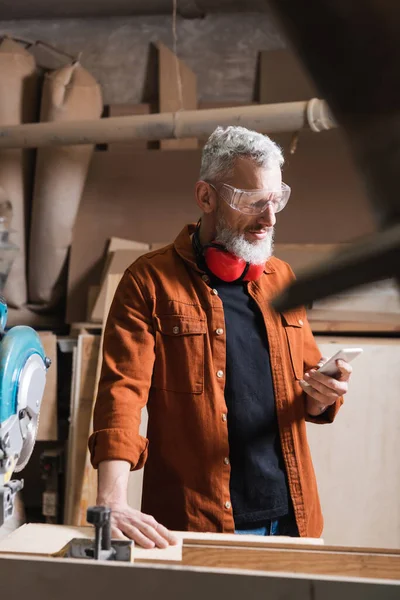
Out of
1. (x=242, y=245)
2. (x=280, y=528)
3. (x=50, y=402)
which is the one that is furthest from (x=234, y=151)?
(x=50, y=402)

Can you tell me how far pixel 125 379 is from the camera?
1532 mm

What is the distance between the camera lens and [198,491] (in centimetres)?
159

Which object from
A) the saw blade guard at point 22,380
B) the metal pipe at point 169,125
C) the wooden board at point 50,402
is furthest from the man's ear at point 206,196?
the wooden board at point 50,402

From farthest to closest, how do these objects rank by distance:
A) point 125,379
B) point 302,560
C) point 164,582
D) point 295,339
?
point 295,339, point 125,379, point 302,560, point 164,582

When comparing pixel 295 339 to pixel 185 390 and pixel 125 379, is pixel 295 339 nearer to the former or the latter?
pixel 185 390

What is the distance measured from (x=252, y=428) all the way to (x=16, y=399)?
711 millimetres

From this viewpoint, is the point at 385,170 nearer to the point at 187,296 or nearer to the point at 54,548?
the point at 54,548

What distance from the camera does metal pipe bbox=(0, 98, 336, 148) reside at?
121 inches

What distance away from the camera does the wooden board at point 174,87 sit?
3.73m

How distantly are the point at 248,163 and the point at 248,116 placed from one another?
5.03 ft

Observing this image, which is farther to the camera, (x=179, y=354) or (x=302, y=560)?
(x=179, y=354)

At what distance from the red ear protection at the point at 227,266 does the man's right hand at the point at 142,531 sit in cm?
74

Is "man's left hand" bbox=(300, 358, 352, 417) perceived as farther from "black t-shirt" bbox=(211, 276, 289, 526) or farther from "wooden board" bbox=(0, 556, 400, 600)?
"wooden board" bbox=(0, 556, 400, 600)

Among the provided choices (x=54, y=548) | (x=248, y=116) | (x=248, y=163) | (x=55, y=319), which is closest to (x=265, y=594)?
(x=54, y=548)
